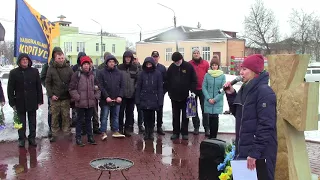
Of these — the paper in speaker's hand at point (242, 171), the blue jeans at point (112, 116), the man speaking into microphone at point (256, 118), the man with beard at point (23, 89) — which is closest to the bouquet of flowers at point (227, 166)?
the man speaking into microphone at point (256, 118)

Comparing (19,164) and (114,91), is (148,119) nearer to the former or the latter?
(114,91)

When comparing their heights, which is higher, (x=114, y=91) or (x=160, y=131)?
(x=114, y=91)

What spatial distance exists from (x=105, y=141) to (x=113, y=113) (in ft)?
2.16

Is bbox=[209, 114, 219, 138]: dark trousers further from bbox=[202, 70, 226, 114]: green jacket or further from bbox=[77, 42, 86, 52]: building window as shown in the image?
bbox=[77, 42, 86, 52]: building window

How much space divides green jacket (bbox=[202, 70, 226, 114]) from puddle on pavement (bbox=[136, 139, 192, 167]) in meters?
0.90

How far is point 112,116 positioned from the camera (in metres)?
8.13

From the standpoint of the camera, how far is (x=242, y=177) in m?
3.66

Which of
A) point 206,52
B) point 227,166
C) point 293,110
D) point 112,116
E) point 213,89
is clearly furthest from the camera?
point 206,52

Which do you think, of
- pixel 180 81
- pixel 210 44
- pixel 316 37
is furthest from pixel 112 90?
pixel 316 37

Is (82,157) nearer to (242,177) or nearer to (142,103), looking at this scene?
(142,103)

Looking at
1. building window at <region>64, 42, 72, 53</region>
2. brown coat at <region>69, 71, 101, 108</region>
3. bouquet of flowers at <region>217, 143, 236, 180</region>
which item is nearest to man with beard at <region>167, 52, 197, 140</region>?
brown coat at <region>69, 71, 101, 108</region>

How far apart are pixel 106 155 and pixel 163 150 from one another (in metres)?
1.14

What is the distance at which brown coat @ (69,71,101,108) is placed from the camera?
7.23 metres

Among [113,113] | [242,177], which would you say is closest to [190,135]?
[113,113]
